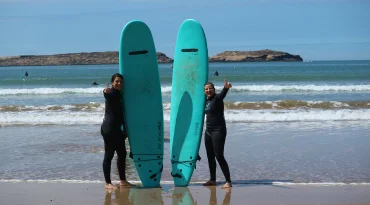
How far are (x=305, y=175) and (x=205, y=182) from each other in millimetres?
1337

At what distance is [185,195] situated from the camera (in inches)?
217

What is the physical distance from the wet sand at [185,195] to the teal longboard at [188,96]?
16.0 inches

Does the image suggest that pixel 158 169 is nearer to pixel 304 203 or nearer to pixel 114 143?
pixel 114 143

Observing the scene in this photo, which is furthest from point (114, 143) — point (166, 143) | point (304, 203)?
point (166, 143)

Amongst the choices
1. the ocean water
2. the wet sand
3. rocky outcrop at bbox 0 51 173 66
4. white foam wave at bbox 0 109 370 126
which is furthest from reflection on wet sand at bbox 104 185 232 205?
rocky outcrop at bbox 0 51 173 66

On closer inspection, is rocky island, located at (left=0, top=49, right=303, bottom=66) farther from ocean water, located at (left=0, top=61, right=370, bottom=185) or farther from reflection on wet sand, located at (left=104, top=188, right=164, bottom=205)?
reflection on wet sand, located at (left=104, top=188, right=164, bottom=205)

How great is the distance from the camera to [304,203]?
5020mm

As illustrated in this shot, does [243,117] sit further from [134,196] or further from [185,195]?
[134,196]

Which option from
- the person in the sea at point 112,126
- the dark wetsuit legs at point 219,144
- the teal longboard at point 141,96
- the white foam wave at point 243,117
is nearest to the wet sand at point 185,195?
the dark wetsuit legs at point 219,144

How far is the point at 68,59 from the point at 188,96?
11521 cm

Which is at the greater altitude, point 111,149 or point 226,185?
point 111,149

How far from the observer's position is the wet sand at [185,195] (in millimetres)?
5203

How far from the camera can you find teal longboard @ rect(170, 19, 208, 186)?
6.25m

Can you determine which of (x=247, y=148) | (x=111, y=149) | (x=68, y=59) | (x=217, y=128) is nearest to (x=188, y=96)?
(x=217, y=128)
